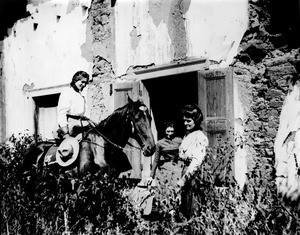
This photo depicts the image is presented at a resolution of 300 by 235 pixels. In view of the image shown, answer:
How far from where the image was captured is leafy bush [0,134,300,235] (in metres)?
5.42

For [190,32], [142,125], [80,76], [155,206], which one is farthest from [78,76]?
[155,206]

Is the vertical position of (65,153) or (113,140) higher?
(113,140)

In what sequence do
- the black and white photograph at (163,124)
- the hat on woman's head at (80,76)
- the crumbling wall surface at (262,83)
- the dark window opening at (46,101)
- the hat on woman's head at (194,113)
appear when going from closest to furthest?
the black and white photograph at (163,124)
the crumbling wall surface at (262,83)
the hat on woman's head at (194,113)
the hat on woman's head at (80,76)
the dark window opening at (46,101)

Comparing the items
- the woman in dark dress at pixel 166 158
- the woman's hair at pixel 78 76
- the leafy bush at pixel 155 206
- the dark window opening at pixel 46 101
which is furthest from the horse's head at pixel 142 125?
the dark window opening at pixel 46 101

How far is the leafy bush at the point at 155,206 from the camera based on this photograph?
17.8 ft

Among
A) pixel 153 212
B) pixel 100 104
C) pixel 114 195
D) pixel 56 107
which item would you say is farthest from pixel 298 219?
pixel 56 107

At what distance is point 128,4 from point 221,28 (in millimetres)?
1801

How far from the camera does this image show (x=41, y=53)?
921 cm

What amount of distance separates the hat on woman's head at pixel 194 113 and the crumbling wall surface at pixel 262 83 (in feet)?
1.97

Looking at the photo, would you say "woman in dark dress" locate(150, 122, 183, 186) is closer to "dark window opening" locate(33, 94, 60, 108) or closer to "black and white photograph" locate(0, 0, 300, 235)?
"black and white photograph" locate(0, 0, 300, 235)

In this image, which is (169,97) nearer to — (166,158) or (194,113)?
(166,158)

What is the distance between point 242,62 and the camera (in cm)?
639

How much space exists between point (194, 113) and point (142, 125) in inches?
28.3

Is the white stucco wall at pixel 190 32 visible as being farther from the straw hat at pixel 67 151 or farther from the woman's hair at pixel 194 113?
the straw hat at pixel 67 151
